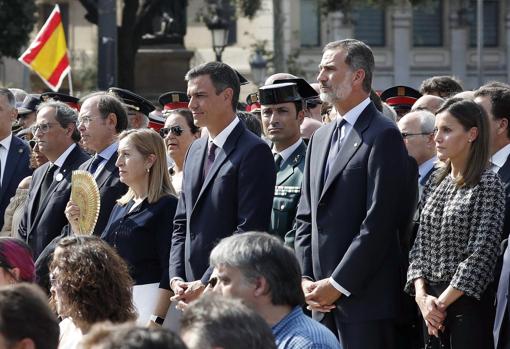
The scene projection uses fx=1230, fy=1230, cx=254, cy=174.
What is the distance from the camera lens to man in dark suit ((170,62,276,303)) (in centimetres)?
740

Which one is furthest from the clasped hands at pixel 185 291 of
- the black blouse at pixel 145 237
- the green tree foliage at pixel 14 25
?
the green tree foliage at pixel 14 25

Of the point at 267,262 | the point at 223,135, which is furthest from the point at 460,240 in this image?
the point at 267,262

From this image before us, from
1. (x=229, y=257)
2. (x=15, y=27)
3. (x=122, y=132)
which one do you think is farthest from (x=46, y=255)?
(x=15, y=27)

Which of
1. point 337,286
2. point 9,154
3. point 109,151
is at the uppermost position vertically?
point 109,151

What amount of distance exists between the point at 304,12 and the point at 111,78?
33.3 metres

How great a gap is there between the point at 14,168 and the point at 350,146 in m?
4.68

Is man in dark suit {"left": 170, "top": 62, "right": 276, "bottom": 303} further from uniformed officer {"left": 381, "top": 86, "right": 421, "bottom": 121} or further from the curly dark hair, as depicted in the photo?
uniformed officer {"left": 381, "top": 86, "right": 421, "bottom": 121}

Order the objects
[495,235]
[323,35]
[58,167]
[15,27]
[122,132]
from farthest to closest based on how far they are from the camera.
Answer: [323,35] → [15,27] → [58,167] → [122,132] → [495,235]

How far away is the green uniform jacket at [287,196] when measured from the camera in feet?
26.2

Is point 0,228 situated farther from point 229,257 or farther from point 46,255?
point 229,257

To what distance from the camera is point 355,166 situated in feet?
23.1

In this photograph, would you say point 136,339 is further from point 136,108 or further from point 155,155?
point 136,108

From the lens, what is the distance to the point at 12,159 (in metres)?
10.9

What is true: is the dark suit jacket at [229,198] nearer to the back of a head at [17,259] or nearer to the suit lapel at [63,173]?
the back of a head at [17,259]
